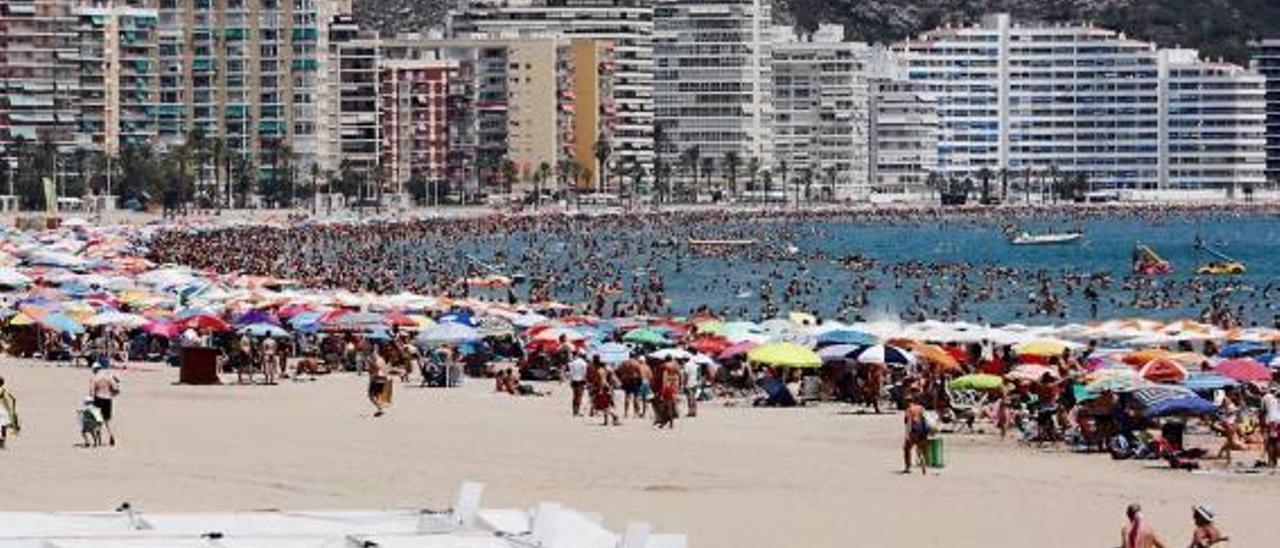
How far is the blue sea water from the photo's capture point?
293 ft

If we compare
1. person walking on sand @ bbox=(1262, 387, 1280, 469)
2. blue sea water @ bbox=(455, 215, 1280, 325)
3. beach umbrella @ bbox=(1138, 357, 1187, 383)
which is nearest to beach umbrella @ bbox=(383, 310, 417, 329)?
beach umbrella @ bbox=(1138, 357, 1187, 383)

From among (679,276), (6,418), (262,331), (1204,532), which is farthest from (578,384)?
(679,276)

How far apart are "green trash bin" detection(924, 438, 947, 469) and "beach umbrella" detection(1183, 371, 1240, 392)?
20.3ft

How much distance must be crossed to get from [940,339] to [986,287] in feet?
175

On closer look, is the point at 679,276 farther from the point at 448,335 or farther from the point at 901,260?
the point at 448,335

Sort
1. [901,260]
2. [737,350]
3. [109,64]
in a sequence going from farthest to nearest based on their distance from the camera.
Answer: [109,64] → [901,260] → [737,350]

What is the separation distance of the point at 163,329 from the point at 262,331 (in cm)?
313

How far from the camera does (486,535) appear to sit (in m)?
15.3

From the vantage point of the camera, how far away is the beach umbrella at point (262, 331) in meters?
47.2

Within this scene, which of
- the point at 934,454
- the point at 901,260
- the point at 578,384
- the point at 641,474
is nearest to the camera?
the point at 641,474

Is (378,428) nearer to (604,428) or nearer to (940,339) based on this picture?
(604,428)

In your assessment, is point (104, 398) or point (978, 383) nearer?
point (104, 398)

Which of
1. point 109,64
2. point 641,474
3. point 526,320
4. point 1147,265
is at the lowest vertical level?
point 1147,265

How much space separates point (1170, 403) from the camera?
3309cm
